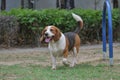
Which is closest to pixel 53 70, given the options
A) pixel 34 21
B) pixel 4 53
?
pixel 4 53

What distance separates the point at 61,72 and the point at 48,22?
6630mm

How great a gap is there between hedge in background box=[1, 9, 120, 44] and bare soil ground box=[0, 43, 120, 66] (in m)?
0.79

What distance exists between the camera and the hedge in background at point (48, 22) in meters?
16.4

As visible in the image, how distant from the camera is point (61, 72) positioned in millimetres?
10109

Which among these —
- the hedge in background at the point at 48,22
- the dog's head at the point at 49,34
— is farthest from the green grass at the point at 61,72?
the hedge in background at the point at 48,22

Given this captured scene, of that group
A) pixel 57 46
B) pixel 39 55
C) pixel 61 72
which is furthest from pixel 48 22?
pixel 61 72

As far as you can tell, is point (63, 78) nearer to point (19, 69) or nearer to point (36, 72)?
point (36, 72)

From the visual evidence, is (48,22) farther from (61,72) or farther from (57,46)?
(61,72)

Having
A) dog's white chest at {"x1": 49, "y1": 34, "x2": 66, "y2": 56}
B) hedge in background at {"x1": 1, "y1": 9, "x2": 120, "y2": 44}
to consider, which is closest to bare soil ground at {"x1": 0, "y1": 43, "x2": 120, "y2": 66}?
hedge in background at {"x1": 1, "y1": 9, "x2": 120, "y2": 44}

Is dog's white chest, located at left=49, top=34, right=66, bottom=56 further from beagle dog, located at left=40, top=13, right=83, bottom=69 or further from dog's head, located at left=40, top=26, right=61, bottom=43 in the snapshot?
dog's head, located at left=40, top=26, right=61, bottom=43

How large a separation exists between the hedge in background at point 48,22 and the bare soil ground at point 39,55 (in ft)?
2.58

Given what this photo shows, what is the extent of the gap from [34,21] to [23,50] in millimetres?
1327

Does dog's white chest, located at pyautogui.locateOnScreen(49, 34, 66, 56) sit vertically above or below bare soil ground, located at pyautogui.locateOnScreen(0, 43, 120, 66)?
above

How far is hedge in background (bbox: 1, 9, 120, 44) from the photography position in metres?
16.4
